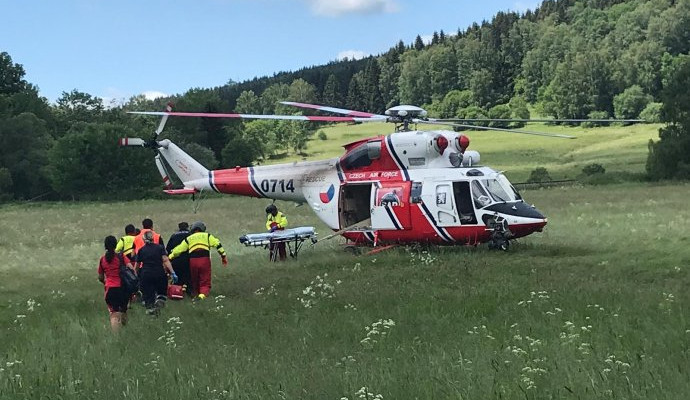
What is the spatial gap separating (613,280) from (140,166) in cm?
6999

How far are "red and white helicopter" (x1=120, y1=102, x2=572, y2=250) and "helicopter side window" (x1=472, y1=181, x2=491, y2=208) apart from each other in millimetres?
25

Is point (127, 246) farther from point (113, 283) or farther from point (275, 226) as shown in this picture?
point (275, 226)

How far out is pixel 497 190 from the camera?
1912 centimetres

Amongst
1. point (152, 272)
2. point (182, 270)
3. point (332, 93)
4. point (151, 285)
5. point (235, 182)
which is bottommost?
point (182, 270)

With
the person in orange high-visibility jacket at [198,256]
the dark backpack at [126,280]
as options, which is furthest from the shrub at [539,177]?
the dark backpack at [126,280]

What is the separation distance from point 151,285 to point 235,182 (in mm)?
9361

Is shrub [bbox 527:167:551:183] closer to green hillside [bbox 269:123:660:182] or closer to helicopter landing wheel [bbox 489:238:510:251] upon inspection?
green hillside [bbox 269:123:660:182]

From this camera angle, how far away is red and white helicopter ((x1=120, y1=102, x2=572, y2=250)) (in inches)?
741

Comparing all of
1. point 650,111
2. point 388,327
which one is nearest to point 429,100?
point 650,111

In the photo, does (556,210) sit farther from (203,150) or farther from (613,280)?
(203,150)

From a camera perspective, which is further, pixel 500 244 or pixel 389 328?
pixel 500 244

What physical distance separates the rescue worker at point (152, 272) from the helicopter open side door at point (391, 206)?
7696 millimetres

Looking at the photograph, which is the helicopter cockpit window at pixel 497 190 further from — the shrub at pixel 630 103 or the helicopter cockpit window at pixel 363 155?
the shrub at pixel 630 103

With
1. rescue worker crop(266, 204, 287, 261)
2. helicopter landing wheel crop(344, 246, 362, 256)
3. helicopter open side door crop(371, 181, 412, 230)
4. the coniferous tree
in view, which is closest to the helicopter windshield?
helicopter open side door crop(371, 181, 412, 230)
